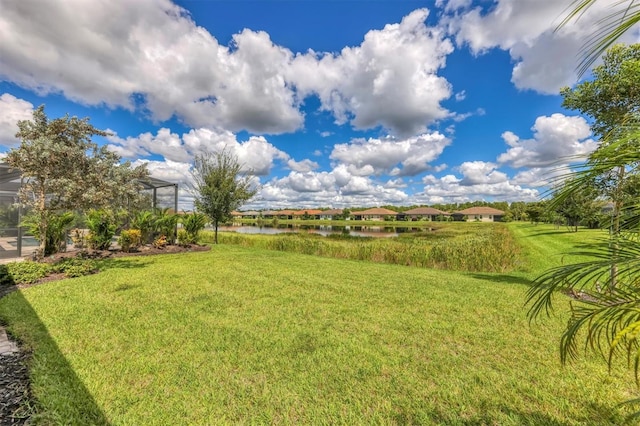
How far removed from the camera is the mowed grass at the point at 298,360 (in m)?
2.51

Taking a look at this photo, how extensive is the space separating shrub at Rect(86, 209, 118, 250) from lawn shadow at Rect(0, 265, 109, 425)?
7.90 metres

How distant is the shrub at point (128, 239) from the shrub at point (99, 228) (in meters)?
0.41

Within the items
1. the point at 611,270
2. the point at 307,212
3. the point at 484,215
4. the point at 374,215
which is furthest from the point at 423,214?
the point at 611,270

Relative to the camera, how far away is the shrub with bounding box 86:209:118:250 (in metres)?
10.5

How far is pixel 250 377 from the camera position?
2980mm

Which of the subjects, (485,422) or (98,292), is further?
(98,292)

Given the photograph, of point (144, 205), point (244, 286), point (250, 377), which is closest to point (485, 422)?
point (250, 377)

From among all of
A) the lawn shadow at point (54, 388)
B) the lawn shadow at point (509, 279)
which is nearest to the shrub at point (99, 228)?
the lawn shadow at point (54, 388)

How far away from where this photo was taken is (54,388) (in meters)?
2.69

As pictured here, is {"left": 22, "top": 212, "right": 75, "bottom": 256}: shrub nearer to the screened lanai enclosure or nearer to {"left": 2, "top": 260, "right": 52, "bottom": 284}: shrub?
the screened lanai enclosure

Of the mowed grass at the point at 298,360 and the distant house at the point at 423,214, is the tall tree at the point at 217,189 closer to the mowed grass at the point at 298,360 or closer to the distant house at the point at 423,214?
the mowed grass at the point at 298,360

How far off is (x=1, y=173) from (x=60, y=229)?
277 centimetres

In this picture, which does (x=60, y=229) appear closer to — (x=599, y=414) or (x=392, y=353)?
(x=392, y=353)

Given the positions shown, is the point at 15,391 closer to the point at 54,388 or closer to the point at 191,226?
the point at 54,388
